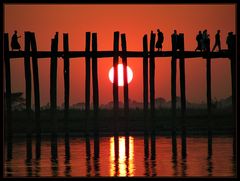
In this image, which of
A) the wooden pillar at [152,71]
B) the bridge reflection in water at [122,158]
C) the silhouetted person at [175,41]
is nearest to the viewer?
the bridge reflection in water at [122,158]

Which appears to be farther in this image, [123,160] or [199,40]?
[199,40]

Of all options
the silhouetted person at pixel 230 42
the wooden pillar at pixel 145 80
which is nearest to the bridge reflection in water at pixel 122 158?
the wooden pillar at pixel 145 80

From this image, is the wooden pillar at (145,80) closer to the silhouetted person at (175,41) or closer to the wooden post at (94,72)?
the silhouetted person at (175,41)

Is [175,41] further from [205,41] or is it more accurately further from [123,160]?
[123,160]

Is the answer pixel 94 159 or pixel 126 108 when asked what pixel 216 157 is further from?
pixel 126 108

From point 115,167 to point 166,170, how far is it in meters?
1.18

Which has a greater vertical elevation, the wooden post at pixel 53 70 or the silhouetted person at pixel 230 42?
the silhouetted person at pixel 230 42

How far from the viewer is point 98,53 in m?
25.1

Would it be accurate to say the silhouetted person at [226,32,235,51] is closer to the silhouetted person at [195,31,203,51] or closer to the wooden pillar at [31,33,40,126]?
the silhouetted person at [195,31,203,51]

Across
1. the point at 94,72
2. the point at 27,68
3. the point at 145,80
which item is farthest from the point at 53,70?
the point at 145,80

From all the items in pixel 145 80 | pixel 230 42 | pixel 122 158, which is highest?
pixel 230 42

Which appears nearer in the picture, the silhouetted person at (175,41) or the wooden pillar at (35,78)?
the wooden pillar at (35,78)

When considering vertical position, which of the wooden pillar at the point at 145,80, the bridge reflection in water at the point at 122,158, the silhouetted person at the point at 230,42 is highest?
the silhouetted person at the point at 230,42

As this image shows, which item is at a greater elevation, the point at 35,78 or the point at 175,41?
the point at 175,41
